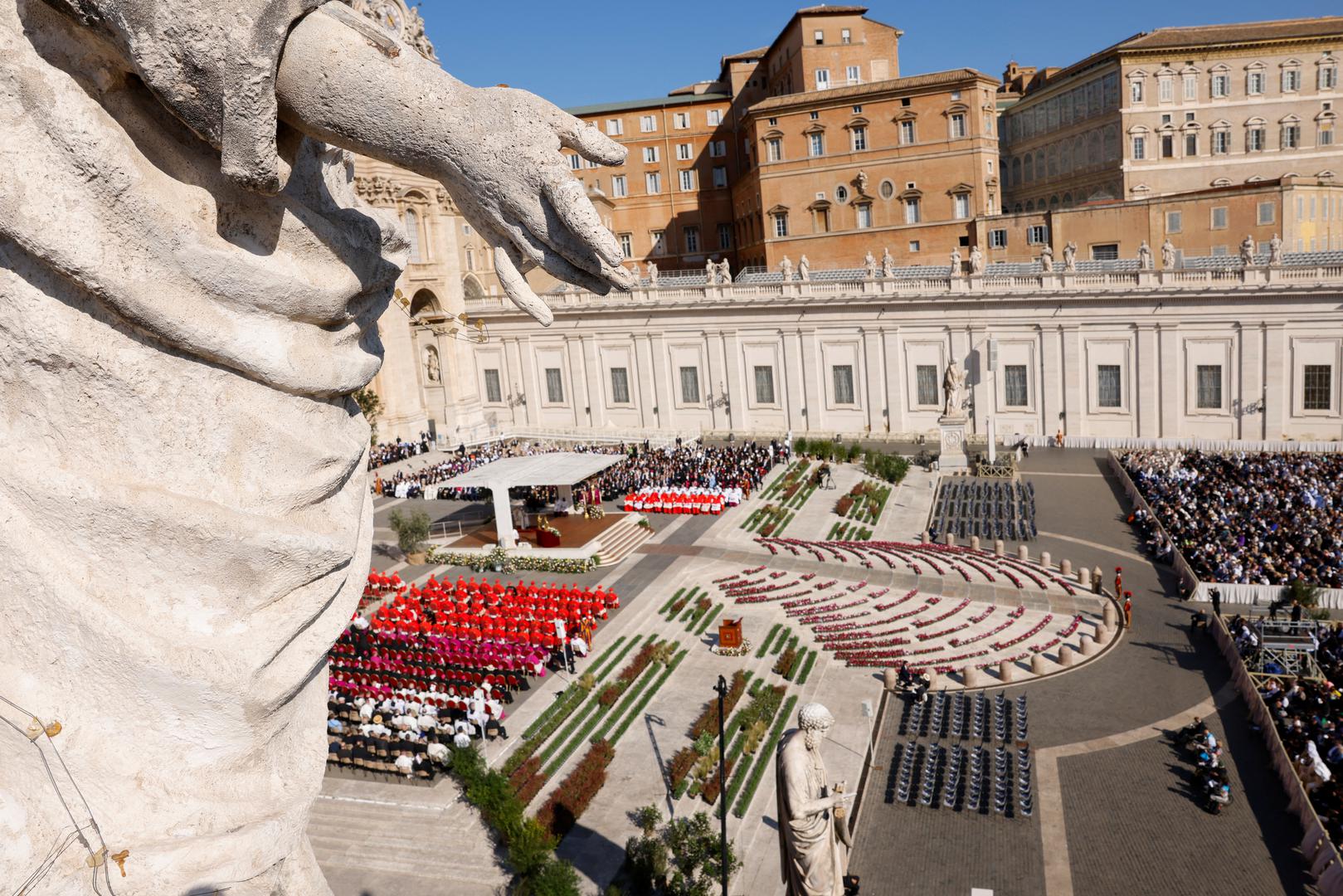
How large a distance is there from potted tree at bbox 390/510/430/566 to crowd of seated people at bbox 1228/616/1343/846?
25373 millimetres

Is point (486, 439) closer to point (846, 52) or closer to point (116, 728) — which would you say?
point (846, 52)

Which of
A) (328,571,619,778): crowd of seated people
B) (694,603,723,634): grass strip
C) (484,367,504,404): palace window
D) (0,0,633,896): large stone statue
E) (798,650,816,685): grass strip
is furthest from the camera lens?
(484,367,504,404): palace window

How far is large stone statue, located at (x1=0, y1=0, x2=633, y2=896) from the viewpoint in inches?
108

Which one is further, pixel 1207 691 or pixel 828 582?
pixel 828 582

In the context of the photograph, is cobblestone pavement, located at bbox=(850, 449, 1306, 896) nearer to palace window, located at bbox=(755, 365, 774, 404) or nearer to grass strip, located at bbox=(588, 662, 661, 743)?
grass strip, located at bbox=(588, 662, 661, 743)

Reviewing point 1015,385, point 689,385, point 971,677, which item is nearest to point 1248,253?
point 1015,385

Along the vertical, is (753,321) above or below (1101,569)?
above

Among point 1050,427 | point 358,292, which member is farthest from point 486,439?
point 358,292

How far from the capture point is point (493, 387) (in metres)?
61.2

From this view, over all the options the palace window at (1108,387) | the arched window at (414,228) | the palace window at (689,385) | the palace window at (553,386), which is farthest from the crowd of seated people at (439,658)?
the palace window at (1108,387)

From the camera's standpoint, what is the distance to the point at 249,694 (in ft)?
10.1

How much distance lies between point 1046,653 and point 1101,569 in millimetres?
A: 7083

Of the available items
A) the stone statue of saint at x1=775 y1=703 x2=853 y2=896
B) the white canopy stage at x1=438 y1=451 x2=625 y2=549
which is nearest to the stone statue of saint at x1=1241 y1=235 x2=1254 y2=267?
the white canopy stage at x1=438 y1=451 x2=625 y2=549

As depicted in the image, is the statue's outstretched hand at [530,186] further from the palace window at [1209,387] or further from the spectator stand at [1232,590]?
the palace window at [1209,387]
